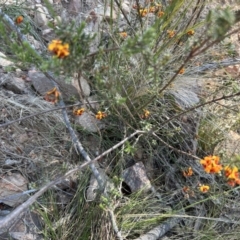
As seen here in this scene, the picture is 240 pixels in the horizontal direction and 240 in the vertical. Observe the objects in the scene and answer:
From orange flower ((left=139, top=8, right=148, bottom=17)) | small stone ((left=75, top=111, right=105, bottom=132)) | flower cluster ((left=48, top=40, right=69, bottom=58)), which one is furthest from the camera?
orange flower ((left=139, top=8, right=148, bottom=17))

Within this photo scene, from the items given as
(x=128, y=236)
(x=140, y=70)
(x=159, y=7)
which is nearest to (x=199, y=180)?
(x=128, y=236)

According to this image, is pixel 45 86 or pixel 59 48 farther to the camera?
pixel 45 86

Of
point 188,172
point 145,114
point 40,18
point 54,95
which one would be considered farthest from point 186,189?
point 40,18

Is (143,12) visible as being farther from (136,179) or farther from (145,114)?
(136,179)

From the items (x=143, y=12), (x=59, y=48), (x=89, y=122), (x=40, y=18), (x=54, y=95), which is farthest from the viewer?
(x=40, y=18)

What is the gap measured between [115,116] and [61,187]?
0.42m

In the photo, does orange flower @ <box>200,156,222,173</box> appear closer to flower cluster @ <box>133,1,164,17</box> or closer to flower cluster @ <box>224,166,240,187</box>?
flower cluster @ <box>224,166,240,187</box>

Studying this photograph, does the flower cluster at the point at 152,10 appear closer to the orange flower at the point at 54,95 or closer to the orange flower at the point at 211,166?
the orange flower at the point at 54,95

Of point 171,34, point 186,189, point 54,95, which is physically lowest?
point 186,189

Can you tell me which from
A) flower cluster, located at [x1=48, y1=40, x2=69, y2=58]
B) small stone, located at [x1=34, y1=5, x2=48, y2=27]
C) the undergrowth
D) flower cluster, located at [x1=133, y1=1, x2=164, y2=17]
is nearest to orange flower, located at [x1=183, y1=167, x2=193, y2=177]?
the undergrowth

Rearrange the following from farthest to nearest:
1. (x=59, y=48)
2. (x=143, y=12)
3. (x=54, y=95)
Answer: (x=143, y=12), (x=54, y=95), (x=59, y=48)

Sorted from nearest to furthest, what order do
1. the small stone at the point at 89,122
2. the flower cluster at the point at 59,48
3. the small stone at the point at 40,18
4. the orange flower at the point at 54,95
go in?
the flower cluster at the point at 59,48, the orange flower at the point at 54,95, the small stone at the point at 89,122, the small stone at the point at 40,18

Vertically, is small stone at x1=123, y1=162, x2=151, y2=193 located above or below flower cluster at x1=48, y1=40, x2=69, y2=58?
below

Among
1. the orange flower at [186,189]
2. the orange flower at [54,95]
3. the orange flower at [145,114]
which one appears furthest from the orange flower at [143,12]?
the orange flower at [186,189]
